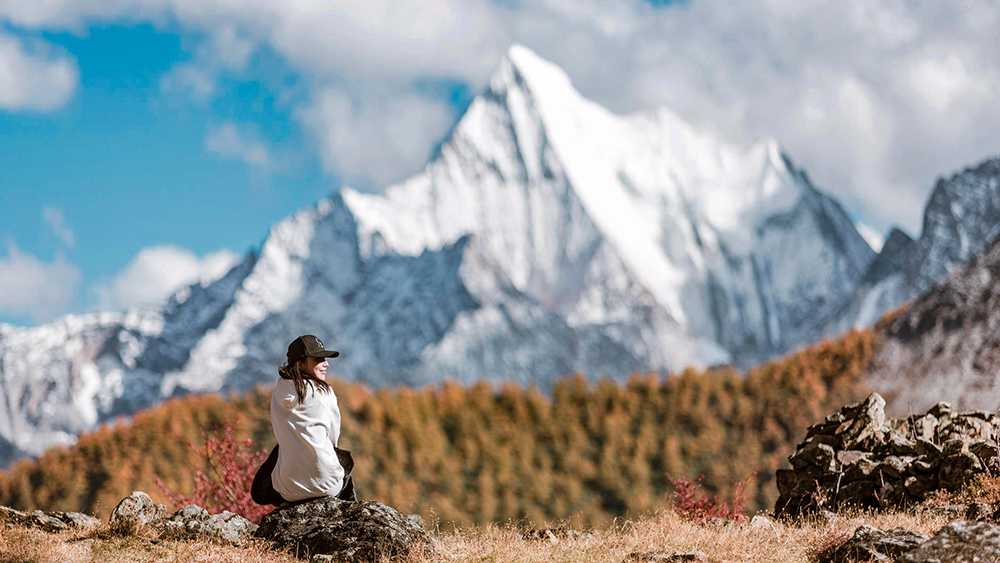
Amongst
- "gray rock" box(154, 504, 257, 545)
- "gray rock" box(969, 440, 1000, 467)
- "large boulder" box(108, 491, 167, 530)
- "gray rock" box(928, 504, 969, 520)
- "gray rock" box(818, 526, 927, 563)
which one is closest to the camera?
"gray rock" box(818, 526, 927, 563)

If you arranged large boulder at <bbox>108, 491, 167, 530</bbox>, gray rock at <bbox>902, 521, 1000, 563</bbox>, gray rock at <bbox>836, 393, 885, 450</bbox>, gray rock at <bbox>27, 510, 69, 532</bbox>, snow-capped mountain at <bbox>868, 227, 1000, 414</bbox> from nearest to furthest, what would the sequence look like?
1. gray rock at <bbox>902, 521, 1000, 563</bbox>
2. large boulder at <bbox>108, 491, 167, 530</bbox>
3. gray rock at <bbox>27, 510, 69, 532</bbox>
4. gray rock at <bbox>836, 393, 885, 450</bbox>
5. snow-capped mountain at <bbox>868, 227, 1000, 414</bbox>

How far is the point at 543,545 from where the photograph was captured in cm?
825

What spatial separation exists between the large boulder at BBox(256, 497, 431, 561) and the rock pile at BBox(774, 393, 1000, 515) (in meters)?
4.45

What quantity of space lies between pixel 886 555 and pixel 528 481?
12276 millimetres

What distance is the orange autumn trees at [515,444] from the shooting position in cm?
1831

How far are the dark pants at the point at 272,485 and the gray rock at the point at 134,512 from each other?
1115mm

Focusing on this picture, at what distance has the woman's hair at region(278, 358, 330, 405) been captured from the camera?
298 inches

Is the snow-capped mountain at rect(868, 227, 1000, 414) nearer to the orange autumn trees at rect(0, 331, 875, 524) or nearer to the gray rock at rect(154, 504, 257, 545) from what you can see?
the orange autumn trees at rect(0, 331, 875, 524)

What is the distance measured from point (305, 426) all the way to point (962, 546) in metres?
5.07

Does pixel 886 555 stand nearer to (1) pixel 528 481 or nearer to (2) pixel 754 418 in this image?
(1) pixel 528 481

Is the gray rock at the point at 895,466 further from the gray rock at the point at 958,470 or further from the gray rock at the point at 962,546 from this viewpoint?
the gray rock at the point at 962,546

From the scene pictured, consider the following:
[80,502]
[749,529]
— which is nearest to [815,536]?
[749,529]

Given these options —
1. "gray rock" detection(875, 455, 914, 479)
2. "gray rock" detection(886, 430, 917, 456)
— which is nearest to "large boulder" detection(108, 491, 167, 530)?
"gray rock" detection(875, 455, 914, 479)

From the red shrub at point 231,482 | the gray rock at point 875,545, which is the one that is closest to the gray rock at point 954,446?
the gray rock at point 875,545
